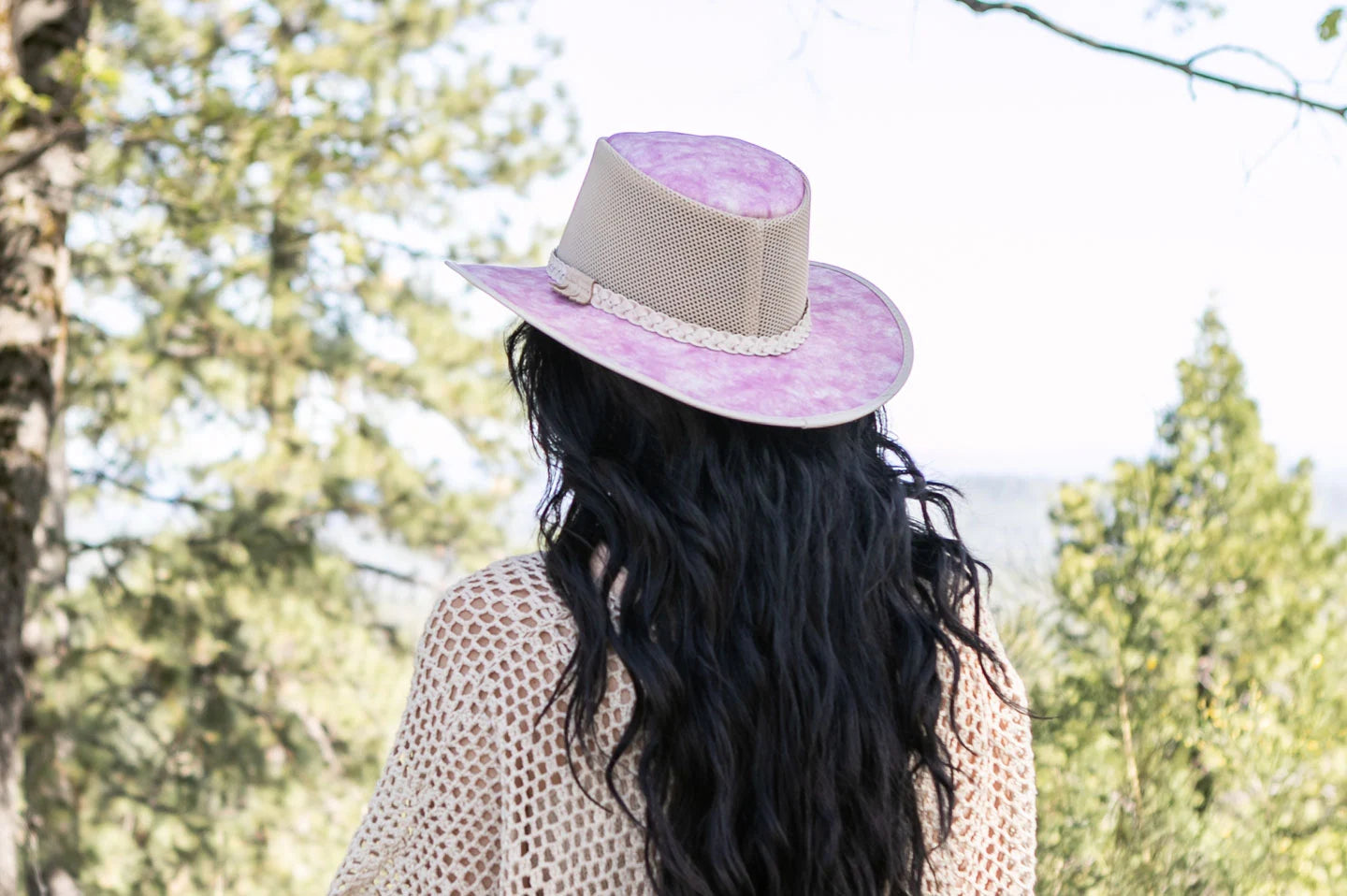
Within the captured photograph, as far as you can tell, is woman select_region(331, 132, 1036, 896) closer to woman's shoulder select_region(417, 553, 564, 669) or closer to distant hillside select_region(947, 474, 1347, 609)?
woman's shoulder select_region(417, 553, 564, 669)

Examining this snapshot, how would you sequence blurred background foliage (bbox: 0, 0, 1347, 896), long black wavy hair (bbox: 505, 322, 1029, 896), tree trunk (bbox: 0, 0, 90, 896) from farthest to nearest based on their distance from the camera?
blurred background foliage (bbox: 0, 0, 1347, 896) → tree trunk (bbox: 0, 0, 90, 896) → long black wavy hair (bbox: 505, 322, 1029, 896)

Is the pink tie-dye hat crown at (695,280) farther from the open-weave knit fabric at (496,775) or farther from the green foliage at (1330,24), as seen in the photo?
the green foliage at (1330,24)

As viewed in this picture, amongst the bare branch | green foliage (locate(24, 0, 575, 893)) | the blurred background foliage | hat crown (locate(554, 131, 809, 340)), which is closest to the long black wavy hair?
hat crown (locate(554, 131, 809, 340))

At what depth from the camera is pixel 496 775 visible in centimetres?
116

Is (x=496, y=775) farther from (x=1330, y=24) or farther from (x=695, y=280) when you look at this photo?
(x=1330, y=24)

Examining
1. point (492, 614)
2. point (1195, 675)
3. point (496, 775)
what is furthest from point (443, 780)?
point (1195, 675)

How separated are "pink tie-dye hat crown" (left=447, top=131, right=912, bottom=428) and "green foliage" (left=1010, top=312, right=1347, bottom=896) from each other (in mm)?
1559

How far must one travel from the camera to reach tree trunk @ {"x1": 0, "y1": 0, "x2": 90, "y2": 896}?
3.84 m

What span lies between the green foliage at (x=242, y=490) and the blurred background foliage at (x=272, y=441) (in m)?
0.02

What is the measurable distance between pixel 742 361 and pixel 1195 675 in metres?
2.43

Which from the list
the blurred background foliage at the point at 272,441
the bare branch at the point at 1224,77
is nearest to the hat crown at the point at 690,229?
the bare branch at the point at 1224,77

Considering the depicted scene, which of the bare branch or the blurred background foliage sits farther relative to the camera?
the blurred background foliage

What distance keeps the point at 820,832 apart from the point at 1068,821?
151cm

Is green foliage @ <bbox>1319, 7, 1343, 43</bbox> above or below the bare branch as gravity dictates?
above
